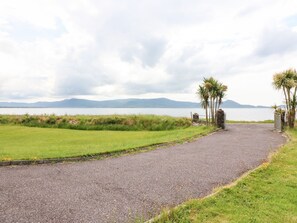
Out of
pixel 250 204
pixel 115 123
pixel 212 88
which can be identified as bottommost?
pixel 250 204

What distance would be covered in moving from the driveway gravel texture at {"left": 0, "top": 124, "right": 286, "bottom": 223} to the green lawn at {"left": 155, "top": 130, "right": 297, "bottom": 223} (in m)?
0.60

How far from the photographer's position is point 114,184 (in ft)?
26.9

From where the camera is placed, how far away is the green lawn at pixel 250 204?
5594 mm

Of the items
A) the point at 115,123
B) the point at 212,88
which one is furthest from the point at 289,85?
the point at 115,123

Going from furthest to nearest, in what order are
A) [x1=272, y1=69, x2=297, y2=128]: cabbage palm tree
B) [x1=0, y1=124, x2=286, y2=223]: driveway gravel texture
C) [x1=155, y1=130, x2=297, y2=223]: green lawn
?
[x1=272, y1=69, x2=297, y2=128]: cabbage palm tree < [x1=0, y1=124, x2=286, y2=223]: driveway gravel texture < [x1=155, y1=130, x2=297, y2=223]: green lawn

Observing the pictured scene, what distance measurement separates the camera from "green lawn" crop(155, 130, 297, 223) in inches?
220

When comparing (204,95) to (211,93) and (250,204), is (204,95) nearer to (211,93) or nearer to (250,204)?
(211,93)

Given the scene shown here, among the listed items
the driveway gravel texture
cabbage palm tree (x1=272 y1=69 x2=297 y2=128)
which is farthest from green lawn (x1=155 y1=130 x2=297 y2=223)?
cabbage palm tree (x1=272 y1=69 x2=297 y2=128)

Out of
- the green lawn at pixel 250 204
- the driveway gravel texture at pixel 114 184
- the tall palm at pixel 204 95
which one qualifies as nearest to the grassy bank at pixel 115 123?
the tall palm at pixel 204 95

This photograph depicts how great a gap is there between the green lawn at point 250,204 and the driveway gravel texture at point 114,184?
60cm

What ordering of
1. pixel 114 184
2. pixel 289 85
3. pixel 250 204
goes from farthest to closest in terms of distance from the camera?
pixel 289 85 < pixel 114 184 < pixel 250 204

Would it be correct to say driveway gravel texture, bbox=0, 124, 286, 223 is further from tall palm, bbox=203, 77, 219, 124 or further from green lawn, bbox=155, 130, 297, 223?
tall palm, bbox=203, 77, 219, 124

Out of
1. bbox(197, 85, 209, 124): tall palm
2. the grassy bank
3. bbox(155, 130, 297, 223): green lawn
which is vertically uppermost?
bbox(197, 85, 209, 124): tall palm

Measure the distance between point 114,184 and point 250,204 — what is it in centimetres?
370
